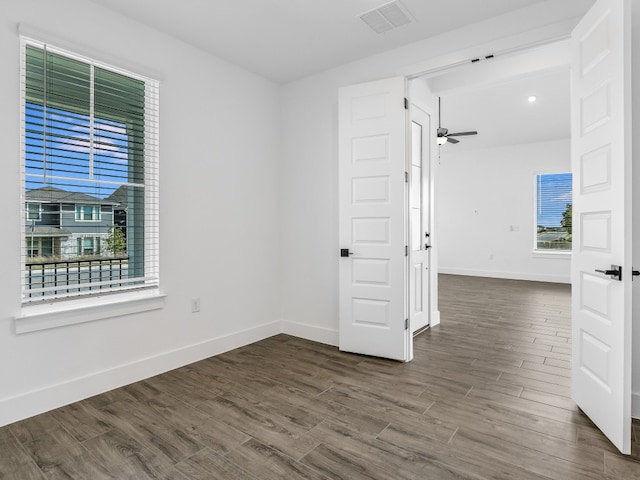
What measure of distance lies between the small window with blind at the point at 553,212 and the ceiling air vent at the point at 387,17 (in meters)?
6.54

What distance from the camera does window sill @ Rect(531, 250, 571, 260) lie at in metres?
7.59

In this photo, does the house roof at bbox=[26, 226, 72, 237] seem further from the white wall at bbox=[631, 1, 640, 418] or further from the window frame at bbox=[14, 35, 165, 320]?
the white wall at bbox=[631, 1, 640, 418]

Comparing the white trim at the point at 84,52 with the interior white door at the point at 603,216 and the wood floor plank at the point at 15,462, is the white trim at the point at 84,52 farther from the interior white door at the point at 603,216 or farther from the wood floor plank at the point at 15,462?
the interior white door at the point at 603,216

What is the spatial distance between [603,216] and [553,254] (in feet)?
21.4

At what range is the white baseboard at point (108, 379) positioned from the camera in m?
2.31

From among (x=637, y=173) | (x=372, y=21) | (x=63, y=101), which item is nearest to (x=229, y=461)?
(x=63, y=101)

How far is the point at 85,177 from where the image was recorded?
8.82 ft

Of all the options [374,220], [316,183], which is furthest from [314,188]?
[374,220]

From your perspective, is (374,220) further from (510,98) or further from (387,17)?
(510,98)

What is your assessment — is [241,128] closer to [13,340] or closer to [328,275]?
[328,275]

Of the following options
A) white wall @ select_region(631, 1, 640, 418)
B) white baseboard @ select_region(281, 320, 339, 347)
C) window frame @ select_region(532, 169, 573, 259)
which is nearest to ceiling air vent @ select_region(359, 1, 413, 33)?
white wall @ select_region(631, 1, 640, 418)

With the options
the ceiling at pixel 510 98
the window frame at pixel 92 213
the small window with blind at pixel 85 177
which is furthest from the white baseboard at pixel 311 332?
the ceiling at pixel 510 98

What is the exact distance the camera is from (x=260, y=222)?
403 cm

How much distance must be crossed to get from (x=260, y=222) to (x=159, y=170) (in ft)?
4.05
